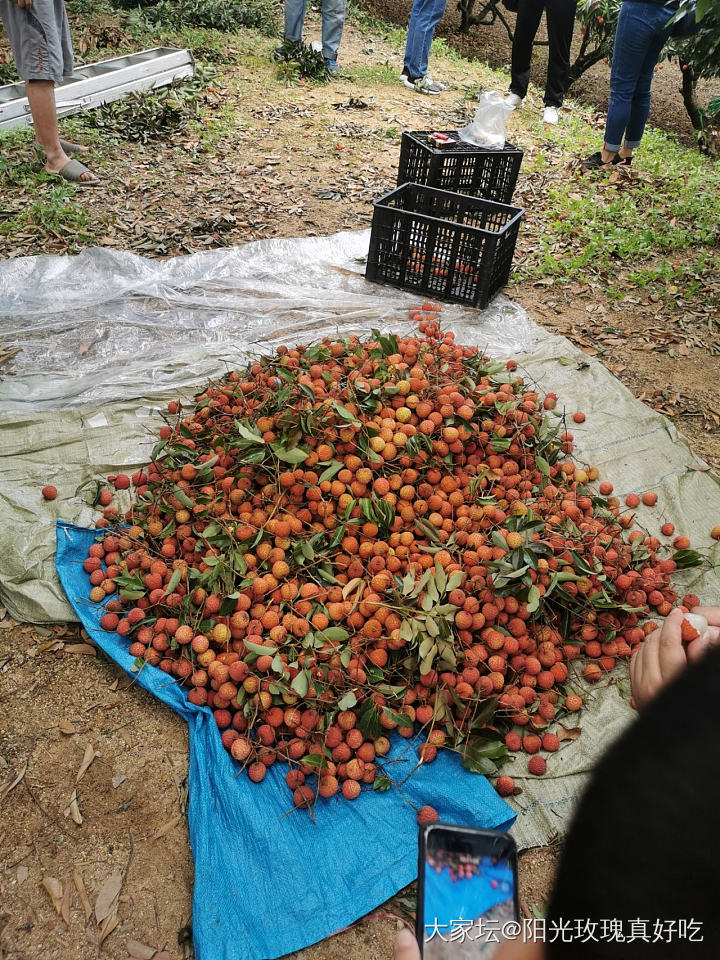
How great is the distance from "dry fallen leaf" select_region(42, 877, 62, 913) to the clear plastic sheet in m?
2.04

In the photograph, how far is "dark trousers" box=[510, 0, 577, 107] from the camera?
7.39 metres

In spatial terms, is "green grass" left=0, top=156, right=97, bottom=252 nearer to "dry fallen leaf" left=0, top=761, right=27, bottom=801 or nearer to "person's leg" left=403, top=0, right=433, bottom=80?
"dry fallen leaf" left=0, top=761, right=27, bottom=801

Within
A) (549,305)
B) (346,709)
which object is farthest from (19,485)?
(549,305)

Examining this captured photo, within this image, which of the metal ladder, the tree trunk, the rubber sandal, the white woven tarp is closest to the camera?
the white woven tarp

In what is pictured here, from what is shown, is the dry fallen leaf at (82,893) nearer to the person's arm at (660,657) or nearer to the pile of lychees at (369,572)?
the pile of lychees at (369,572)

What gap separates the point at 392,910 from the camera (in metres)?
1.75

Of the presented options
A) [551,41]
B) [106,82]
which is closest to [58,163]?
[106,82]

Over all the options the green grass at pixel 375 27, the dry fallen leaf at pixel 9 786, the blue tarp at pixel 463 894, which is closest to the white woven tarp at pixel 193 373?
the dry fallen leaf at pixel 9 786

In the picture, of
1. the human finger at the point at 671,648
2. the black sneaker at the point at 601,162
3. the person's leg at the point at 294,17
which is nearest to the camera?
the human finger at the point at 671,648

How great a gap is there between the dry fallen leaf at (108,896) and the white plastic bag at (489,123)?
17.0ft

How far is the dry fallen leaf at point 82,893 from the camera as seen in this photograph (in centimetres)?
168

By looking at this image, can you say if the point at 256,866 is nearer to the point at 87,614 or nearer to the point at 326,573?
the point at 326,573

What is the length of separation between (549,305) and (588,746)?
Answer: 10.2ft

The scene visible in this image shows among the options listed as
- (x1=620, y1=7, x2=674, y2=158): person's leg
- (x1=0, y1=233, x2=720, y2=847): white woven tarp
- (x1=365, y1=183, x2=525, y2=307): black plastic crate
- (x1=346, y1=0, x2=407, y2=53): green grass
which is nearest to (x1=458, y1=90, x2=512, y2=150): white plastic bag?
(x1=365, y1=183, x2=525, y2=307): black plastic crate
